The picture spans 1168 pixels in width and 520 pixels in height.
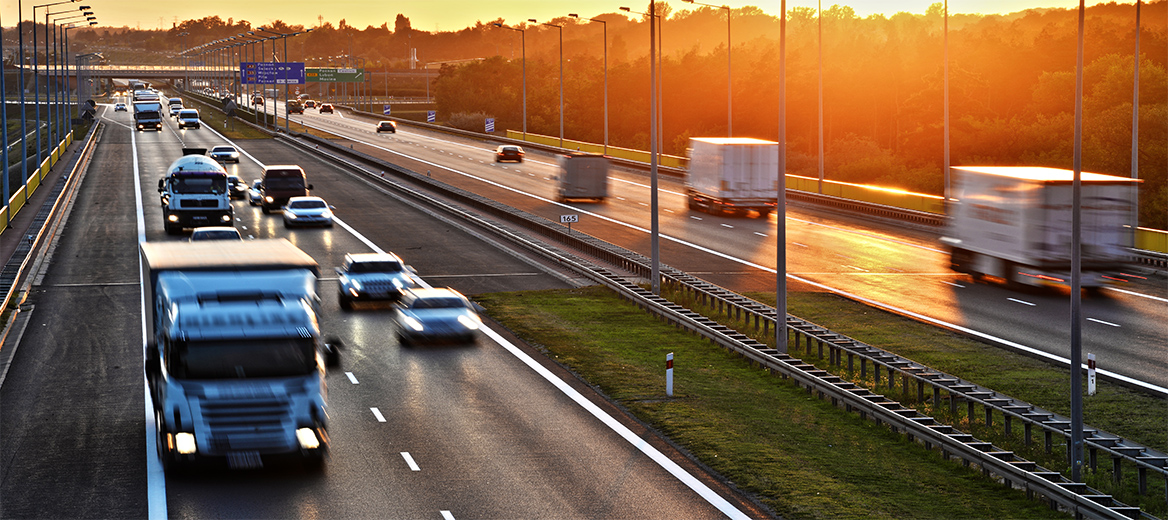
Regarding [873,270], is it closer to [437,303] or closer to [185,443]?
[437,303]

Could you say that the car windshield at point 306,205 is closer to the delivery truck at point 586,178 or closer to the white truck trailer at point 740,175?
the delivery truck at point 586,178

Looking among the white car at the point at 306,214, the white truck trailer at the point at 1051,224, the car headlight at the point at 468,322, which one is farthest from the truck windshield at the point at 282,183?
the white truck trailer at the point at 1051,224

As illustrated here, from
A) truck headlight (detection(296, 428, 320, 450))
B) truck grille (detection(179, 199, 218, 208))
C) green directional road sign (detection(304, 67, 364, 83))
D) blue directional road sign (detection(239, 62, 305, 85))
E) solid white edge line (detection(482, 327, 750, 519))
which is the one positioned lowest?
solid white edge line (detection(482, 327, 750, 519))

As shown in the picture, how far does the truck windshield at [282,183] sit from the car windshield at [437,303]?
3134 cm

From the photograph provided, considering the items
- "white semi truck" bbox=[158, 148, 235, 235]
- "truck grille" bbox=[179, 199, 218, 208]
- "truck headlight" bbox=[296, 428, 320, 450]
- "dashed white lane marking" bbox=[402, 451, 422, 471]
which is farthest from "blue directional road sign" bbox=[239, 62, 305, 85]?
"truck headlight" bbox=[296, 428, 320, 450]

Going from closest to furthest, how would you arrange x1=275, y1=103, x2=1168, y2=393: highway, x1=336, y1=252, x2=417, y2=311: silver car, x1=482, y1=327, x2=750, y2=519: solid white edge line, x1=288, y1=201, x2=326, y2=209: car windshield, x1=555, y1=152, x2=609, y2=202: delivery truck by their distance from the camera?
1. x1=482, y1=327, x2=750, y2=519: solid white edge line
2. x1=275, y1=103, x2=1168, y2=393: highway
3. x1=336, y1=252, x2=417, y2=311: silver car
4. x1=288, y1=201, x2=326, y2=209: car windshield
5. x1=555, y1=152, x2=609, y2=202: delivery truck

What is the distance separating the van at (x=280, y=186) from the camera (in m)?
58.1

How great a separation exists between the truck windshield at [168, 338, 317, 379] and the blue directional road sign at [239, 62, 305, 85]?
125502 millimetres

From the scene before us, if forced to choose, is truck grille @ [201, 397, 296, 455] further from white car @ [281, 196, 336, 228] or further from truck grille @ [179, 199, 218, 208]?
white car @ [281, 196, 336, 228]

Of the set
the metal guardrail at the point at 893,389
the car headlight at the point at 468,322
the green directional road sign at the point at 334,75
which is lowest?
the metal guardrail at the point at 893,389

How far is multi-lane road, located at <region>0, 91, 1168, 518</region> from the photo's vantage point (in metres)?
17.7

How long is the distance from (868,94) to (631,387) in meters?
122

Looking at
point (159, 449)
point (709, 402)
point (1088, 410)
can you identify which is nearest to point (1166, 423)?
point (1088, 410)

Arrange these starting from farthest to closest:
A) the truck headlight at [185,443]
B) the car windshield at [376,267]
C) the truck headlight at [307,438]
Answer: the car windshield at [376,267]
the truck headlight at [307,438]
the truck headlight at [185,443]
